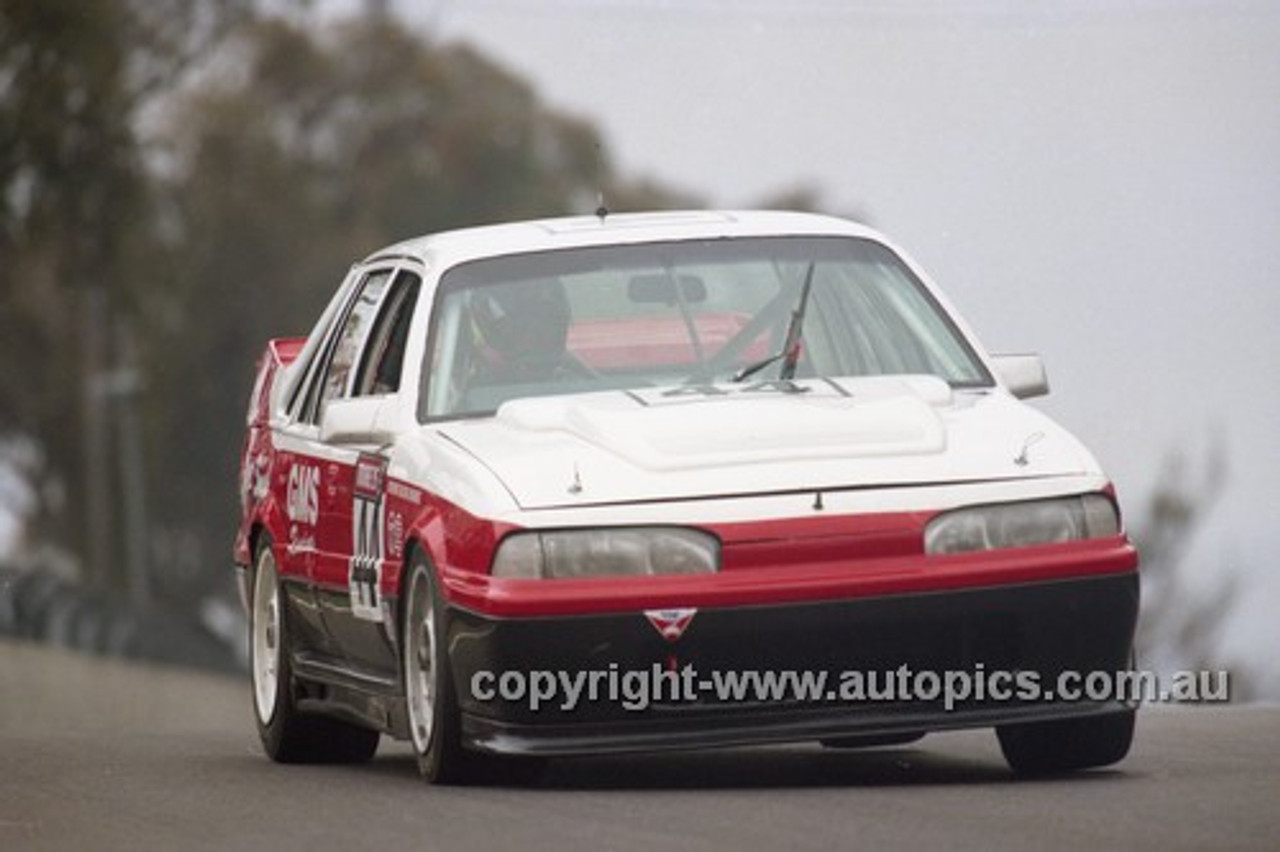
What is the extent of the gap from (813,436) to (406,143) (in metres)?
46.4

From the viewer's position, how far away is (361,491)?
33.3 feet

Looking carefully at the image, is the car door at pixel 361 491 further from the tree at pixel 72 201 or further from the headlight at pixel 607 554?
the tree at pixel 72 201

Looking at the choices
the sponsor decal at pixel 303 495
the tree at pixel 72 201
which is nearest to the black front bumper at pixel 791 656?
the sponsor decal at pixel 303 495

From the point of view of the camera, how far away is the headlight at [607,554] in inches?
348

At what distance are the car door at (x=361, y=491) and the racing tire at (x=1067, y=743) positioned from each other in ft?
5.41

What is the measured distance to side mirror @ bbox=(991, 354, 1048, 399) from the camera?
33.3ft

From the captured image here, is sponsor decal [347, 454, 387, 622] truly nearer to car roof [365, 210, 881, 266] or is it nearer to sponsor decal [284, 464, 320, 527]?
sponsor decal [284, 464, 320, 527]

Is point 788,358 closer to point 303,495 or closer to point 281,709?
point 303,495

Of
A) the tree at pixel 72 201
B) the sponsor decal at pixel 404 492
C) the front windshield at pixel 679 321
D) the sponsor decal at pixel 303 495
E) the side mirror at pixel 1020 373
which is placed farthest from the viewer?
the tree at pixel 72 201

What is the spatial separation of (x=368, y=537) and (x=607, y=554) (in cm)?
133

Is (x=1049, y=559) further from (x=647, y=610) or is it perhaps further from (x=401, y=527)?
(x=401, y=527)


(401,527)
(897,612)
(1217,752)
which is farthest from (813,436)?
(1217,752)

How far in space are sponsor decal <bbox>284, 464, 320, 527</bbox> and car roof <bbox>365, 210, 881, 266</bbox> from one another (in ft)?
2.34

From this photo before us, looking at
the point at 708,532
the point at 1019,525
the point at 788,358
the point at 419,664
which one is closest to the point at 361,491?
the point at 419,664
